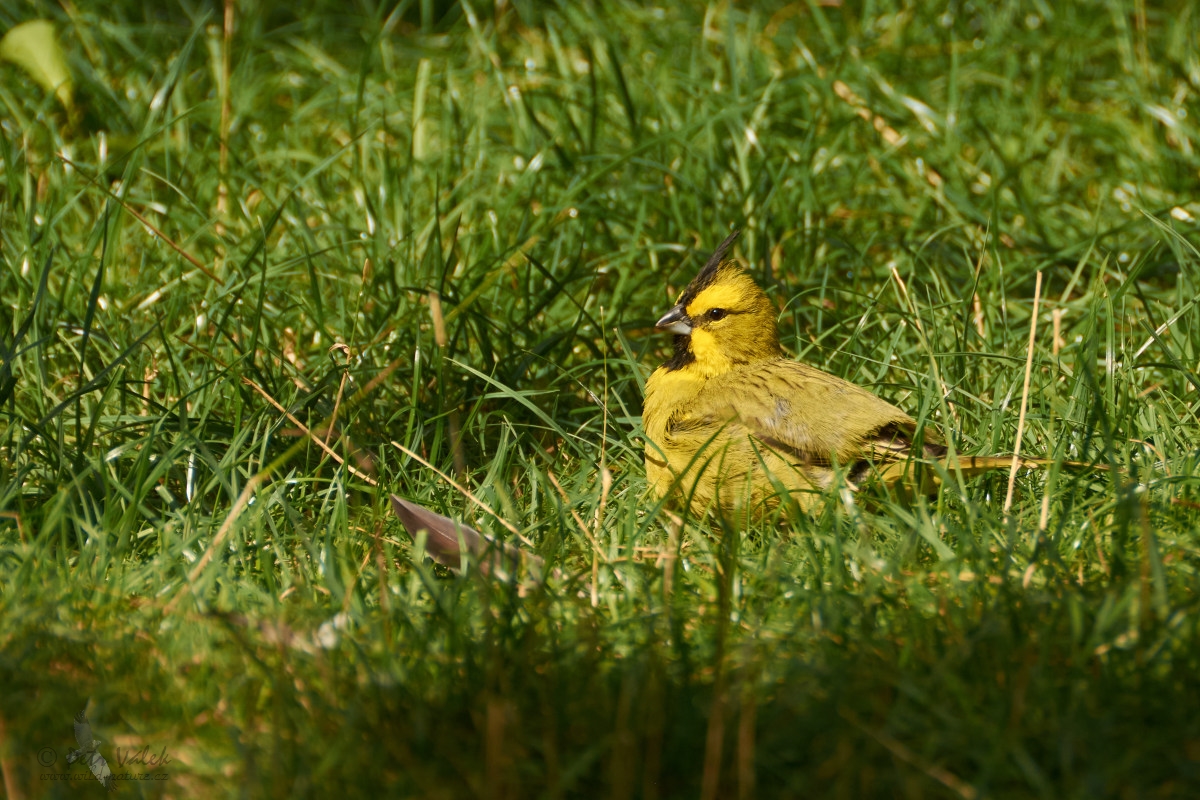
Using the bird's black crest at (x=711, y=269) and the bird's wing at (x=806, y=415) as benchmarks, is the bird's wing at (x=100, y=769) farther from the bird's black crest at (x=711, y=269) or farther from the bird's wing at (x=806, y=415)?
the bird's black crest at (x=711, y=269)

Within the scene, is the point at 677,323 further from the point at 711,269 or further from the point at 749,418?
the point at 749,418

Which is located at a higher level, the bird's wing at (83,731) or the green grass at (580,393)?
the green grass at (580,393)

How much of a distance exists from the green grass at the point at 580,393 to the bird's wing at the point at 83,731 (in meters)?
0.02

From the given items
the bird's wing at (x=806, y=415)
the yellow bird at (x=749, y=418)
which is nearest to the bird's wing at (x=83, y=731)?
the yellow bird at (x=749, y=418)

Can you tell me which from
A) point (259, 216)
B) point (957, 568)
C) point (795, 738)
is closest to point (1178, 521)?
point (957, 568)

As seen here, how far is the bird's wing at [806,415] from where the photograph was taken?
3.43 meters

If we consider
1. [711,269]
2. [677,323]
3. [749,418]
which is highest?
[711,269]

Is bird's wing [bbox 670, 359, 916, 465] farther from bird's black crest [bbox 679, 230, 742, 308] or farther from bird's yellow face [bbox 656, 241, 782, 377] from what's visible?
bird's black crest [bbox 679, 230, 742, 308]

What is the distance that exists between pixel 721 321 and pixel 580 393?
560mm

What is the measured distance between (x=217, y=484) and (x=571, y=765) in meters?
1.77

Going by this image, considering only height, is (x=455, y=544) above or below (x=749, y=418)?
below

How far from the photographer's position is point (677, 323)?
399cm

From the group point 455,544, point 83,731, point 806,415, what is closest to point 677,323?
point 806,415

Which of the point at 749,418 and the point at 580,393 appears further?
the point at 580,393
